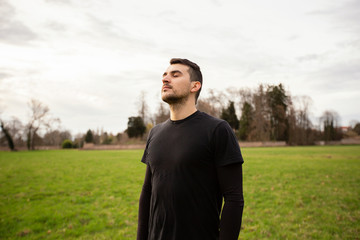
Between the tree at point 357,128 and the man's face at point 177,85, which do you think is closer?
the man's face at point 177,85

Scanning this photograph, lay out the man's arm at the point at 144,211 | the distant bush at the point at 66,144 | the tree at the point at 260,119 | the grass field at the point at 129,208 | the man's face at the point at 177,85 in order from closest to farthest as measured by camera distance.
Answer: the man's face at the point at 177,85
the man's arm at the point at 144,211
the grass field at the point at 129,208
the tree at the point at 260,119
the distant bush at the point at 66,144

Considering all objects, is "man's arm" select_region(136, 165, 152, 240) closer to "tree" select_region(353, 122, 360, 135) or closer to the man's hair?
the man's hair

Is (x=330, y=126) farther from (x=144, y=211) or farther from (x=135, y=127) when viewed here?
(x=144, y=211)

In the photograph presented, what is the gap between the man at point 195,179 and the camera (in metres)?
1.86

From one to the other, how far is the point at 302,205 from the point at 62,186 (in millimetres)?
10186

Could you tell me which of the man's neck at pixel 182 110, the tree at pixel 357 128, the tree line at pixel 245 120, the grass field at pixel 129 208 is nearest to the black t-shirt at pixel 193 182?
the man's neck at pixel 182 110

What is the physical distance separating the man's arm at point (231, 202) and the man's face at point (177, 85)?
2.48 feet

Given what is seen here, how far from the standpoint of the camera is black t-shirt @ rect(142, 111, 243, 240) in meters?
1.91

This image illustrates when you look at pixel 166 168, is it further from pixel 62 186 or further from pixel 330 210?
pixel 62 186

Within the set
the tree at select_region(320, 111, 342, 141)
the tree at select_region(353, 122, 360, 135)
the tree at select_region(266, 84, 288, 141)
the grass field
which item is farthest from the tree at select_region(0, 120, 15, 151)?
the tree at select_region(353, 122, 360, 135)


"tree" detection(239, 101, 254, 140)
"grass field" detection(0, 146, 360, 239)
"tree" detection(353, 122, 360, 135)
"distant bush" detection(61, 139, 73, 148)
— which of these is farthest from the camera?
"tree" detection(353, 122, 360, 135)

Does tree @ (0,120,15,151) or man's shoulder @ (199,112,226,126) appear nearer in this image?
man's shoulder @ (199,112,226,126)

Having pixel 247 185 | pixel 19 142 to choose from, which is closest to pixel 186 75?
pixel 247 185

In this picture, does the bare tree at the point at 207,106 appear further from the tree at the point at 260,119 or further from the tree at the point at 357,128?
the tree at the point at 357,128
